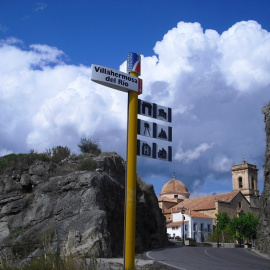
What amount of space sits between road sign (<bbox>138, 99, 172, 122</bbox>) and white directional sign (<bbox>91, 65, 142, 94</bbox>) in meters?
0.34

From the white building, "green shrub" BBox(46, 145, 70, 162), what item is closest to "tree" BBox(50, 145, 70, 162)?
"green shrub" BBox(46, 145, 70, 162)

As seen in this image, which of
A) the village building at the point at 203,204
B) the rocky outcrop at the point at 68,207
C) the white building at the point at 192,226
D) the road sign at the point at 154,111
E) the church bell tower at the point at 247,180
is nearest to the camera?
the road sign at the point at 154,111

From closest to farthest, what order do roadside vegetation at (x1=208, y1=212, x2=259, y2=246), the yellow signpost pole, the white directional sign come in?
the yellow signpost pole < the white directional sign < roadside vegetation at (x1=208, y1=212, x2=259, y2=246)

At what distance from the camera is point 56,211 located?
78.6 ft

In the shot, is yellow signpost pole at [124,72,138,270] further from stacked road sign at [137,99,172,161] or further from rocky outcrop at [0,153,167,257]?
rocky outcrop at [0,153,167,257]

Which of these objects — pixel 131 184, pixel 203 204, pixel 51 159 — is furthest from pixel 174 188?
pixel 131 184

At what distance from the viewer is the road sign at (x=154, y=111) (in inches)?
350

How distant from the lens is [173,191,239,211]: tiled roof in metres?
95.1

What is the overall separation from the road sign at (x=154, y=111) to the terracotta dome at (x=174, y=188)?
96.4m

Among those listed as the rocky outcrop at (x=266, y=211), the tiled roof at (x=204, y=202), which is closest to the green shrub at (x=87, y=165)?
the rocky outcrop at (x=266, y=211)

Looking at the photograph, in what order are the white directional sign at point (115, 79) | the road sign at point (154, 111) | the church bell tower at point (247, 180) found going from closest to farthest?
the white directional sign at point (115, 79)
the road sign at point (154, 111)
the church bell tower at point (247, 180)

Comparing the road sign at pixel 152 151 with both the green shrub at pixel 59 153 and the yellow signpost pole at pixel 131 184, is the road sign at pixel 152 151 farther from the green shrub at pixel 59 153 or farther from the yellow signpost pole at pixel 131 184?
the green shrub at pixel 59 153

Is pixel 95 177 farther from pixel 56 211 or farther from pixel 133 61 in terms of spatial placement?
pixel 133 61

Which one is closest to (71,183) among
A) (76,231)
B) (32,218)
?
(32,218)
